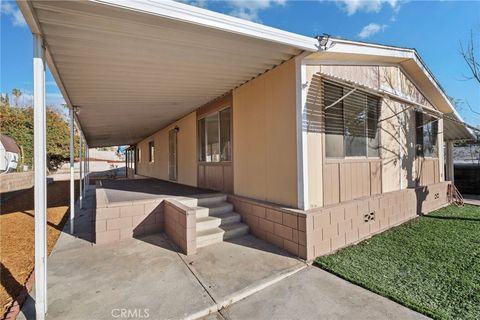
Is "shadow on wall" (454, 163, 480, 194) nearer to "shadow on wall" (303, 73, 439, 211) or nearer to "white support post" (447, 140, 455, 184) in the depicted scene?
"white support post" (447, 140, 455, 184)

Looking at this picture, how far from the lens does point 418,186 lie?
6480 millimetres

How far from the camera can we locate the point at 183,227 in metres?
3.81

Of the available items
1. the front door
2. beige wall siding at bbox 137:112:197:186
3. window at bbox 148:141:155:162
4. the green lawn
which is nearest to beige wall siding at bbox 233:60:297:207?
the green lawn

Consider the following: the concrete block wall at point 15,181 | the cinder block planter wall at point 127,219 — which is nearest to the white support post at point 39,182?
the cinder block planter wall at point 127,219

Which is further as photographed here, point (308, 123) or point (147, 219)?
point (147, 219)

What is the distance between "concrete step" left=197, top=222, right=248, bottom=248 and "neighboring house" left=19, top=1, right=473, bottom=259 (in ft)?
0.69

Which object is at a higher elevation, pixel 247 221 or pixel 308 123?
pixel 308 123

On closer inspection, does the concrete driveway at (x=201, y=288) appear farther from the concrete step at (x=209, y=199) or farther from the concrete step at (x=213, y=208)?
the concrete step at (x=209, y=199)

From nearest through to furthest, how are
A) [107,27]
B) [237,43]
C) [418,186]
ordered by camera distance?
[107,27], [237,43], [418,186]

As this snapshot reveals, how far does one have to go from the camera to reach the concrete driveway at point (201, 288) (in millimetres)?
2357

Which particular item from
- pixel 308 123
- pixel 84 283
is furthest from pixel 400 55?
pixel 84 283

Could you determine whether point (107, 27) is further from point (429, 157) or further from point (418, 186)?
point (429, 157)

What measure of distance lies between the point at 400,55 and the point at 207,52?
14.3ft

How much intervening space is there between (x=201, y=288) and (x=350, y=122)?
3.84 metres
